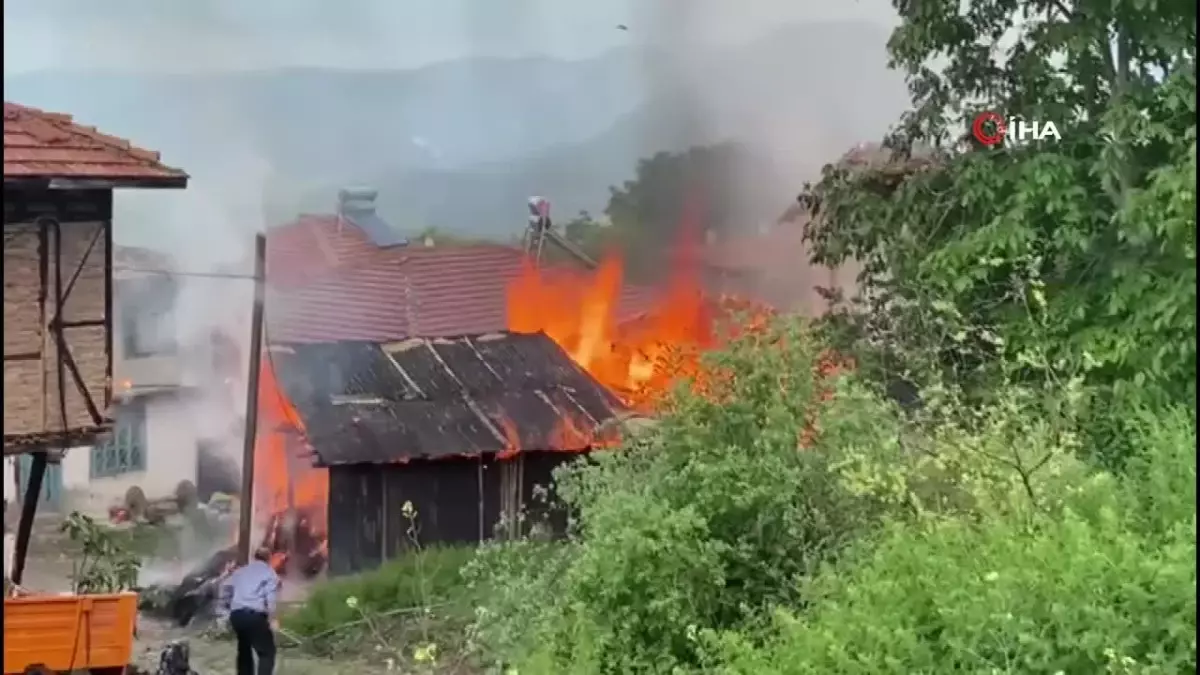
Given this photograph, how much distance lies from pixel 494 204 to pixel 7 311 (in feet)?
11.0

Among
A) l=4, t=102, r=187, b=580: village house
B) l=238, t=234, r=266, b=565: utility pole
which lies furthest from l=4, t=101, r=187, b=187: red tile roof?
l=238, t=234, r=266, b=565: utility pole

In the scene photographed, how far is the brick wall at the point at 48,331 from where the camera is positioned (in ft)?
21.0

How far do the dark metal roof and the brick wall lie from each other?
162cm

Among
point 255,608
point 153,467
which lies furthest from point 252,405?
point 255,608

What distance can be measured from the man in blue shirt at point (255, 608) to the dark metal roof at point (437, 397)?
1.41 metres

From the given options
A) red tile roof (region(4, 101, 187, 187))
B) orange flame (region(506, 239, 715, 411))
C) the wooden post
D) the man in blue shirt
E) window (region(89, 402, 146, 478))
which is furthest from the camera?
orange flame (region(506, 239, 715, 411))

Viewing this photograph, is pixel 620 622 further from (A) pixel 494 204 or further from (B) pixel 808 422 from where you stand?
(A) pixel 494 204

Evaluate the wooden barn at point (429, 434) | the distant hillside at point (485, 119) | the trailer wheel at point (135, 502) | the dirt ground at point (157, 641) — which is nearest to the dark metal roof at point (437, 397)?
the wooden barn at point (429, 434)

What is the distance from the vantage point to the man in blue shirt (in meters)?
6.78

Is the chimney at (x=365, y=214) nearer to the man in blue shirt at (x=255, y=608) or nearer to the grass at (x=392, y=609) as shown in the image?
the grass at (x=392, y=609)

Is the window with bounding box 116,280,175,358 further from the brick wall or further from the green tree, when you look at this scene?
the green tree

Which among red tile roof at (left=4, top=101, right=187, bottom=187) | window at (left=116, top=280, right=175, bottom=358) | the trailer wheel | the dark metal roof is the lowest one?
the trailer wheel

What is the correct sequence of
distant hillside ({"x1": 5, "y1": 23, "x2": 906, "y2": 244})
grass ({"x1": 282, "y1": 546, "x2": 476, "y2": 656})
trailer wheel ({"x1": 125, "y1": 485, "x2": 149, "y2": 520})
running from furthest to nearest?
distant hillside ({"x1": 5, "y1": 23, "x2": 906, "y2": 244})
trailer wheel ({"x1": 125, "y1": 485, "x2": 149, "y2": 520})
grass ({"x1": 282, "y1": 546, "x2": 476, "y2": 656})

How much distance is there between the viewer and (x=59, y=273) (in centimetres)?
661
